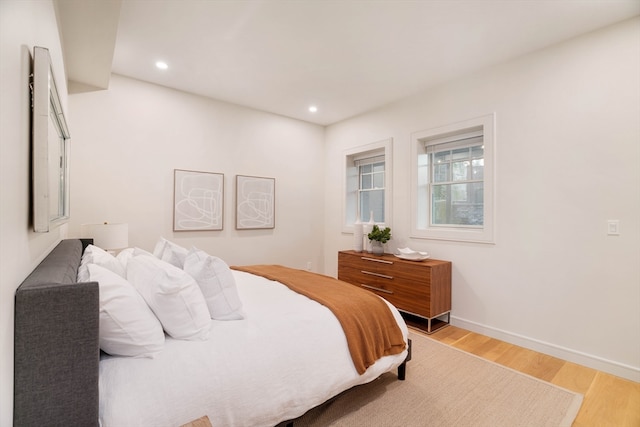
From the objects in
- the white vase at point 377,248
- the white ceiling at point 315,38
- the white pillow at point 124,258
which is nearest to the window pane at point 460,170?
the white ceiling at point 315,38

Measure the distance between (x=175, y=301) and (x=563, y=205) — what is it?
313 centimetres

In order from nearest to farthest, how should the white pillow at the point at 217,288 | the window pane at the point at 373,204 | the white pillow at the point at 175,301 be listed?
the white pillow at the point at 175,301, the white pillow at the point at 217,288, the window pane at the point at 373,204

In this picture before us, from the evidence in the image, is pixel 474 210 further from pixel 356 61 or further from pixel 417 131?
pixel 356 61

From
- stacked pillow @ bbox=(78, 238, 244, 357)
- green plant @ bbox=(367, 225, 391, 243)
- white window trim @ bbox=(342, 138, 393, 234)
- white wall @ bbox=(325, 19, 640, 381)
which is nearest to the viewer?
stacked pillow @ bbox=(78, 238, 244, 357)

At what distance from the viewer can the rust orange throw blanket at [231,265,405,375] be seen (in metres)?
1.76

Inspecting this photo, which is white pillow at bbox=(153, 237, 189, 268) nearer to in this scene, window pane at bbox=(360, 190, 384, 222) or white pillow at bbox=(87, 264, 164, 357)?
white pillow at bbox=(87, 264, 164, 357)

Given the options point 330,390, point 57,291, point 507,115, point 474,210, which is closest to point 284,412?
point 330,390

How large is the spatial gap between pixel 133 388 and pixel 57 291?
473mm

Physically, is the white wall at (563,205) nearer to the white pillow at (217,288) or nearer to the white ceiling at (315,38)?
the white ceiling at (315,38)

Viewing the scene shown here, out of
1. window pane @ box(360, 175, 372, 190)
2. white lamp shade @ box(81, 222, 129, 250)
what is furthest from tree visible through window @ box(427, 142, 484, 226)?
white lamp shade @ box(81, 222, 129, 250)

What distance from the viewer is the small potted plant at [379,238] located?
12.8ft

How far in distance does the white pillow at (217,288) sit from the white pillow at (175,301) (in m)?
0.11

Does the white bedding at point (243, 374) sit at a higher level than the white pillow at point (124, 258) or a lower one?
lower

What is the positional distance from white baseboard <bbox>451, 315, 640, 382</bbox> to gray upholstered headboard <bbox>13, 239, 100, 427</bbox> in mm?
3300
